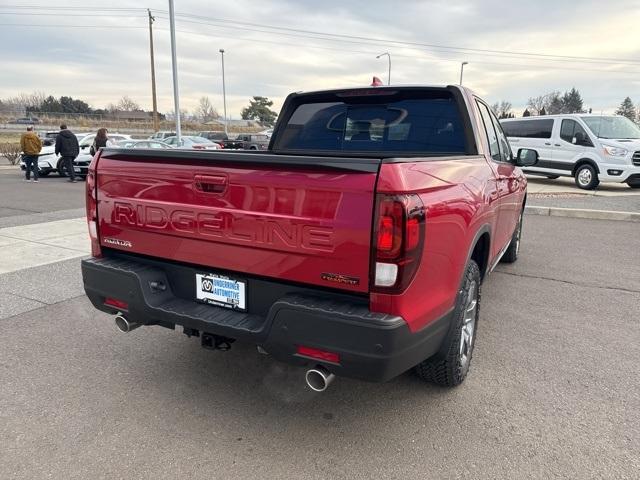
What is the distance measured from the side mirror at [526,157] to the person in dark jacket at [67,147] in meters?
13.9

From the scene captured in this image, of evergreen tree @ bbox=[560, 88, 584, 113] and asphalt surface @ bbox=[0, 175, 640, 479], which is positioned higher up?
evergreen tree @ bbox=[560, 88, 584, 113]

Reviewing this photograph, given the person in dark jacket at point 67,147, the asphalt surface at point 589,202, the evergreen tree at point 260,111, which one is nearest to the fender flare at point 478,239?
the asphalt surface at point 589,202

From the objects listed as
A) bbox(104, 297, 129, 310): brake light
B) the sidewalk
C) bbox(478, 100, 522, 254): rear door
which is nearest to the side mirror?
bbox(478, 100, 522, 254): rear door

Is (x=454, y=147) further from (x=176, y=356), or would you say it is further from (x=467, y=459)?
(x=176, y=356)

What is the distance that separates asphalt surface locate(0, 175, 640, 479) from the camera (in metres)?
2.43

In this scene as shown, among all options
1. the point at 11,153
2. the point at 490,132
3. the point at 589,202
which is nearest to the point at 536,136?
the point at 589,202

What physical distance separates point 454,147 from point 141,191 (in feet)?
7.56

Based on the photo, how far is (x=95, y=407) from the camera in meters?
2.91

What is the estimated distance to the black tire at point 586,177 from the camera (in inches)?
545

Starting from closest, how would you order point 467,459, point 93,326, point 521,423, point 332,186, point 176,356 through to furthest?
point 332,186 < point 467,459 < point 521,423 < point 176,356 < point 93,326

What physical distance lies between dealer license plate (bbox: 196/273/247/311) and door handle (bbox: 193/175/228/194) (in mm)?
485

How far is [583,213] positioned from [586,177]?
4.72 m

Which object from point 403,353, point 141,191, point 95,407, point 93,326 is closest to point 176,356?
point 95,407

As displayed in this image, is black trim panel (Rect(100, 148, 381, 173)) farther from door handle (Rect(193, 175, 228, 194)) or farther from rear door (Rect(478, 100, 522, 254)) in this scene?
rear door (Rect(478, 100, 522, 254))
